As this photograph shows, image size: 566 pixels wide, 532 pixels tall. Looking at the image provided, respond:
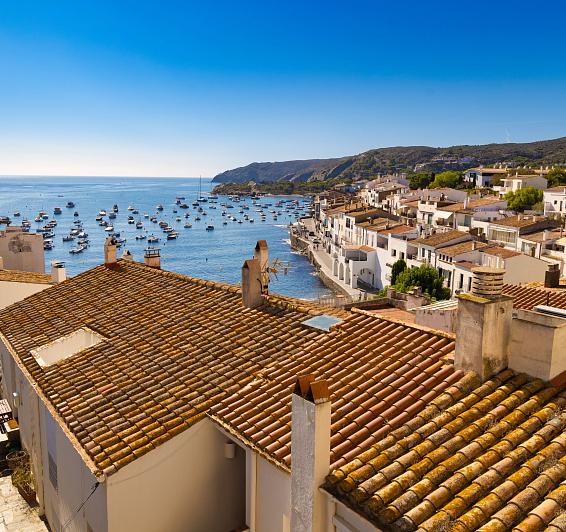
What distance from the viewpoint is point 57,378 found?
9117 millimetres

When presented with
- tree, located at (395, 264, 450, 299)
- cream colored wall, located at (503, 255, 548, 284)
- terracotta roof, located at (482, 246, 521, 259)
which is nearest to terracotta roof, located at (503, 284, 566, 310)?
cream colored wall, located at (503, 255, 548, 284)

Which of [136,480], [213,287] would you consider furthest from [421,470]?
[213,287]

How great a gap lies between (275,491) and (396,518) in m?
2.27

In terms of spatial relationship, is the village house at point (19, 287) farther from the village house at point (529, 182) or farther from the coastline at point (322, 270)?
the village house at point (529, 182)

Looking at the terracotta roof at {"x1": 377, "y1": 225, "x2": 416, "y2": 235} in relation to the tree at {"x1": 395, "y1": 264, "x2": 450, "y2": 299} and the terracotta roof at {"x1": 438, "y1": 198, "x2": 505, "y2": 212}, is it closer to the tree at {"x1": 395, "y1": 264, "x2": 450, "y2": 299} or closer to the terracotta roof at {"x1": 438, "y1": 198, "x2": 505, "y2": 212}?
the terracotta roof at {"x1": 438, "y1": 198, "x2": 505, "y2": 212}

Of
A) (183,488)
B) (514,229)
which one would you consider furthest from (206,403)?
(514,229)

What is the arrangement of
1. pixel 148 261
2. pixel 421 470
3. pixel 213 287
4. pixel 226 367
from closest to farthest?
pixel 421 470 < pixel 226 367 < pixel 213 287 < pixel 148 261

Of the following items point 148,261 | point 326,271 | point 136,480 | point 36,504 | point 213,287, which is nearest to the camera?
point 136,480

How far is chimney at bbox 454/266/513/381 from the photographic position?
222 inches

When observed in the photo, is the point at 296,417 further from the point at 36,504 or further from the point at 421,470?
the point at 36,504

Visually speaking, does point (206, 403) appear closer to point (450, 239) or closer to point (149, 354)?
point (149, 354)

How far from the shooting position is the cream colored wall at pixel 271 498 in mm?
6027

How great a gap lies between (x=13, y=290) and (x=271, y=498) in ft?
48.4

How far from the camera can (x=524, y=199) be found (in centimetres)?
7069
